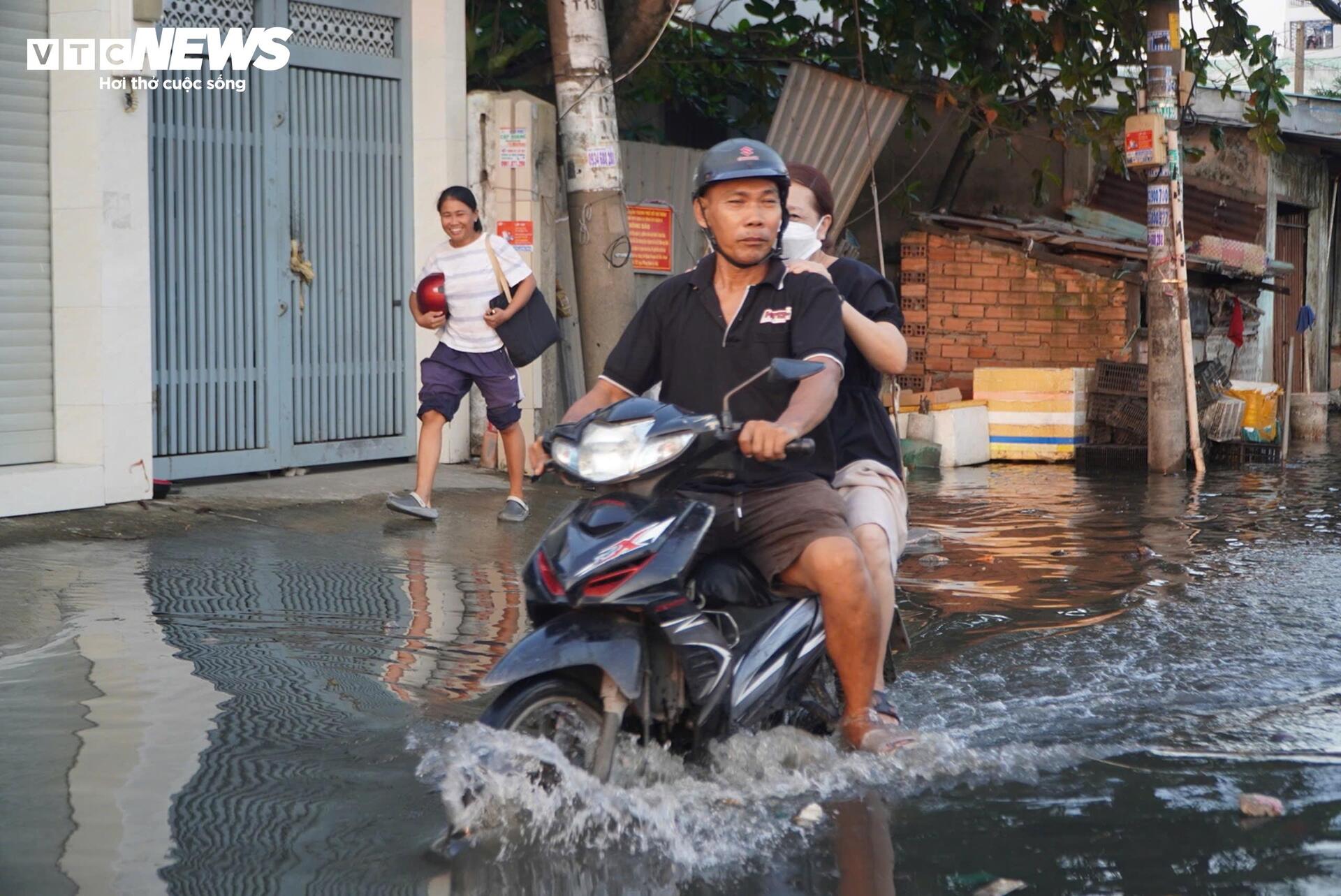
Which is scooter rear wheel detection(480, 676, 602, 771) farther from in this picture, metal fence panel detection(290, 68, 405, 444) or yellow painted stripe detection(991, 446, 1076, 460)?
yellow painted stripe detection(991, 446, 1076, 460)

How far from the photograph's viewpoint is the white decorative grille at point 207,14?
892 centimetres

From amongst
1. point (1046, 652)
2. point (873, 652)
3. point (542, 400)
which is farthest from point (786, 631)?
point (542, 400)

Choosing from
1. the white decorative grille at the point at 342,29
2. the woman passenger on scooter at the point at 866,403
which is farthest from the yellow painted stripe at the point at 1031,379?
the woman passenger on scooter at the point at 866,403

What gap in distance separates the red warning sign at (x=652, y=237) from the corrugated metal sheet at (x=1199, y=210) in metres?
6.31

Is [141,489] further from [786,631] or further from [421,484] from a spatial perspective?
[786,631]

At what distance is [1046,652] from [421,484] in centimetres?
385

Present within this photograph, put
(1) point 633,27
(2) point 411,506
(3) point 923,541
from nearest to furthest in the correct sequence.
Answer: (3) point 923,541, (2) point 411,506, (1) point 633,27

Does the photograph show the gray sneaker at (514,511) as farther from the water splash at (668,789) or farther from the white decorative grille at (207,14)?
the water splash at (668,789)

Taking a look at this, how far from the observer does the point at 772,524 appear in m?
4.01

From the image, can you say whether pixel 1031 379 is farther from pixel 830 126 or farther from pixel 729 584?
pixel 729 584

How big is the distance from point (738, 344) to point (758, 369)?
83 mm

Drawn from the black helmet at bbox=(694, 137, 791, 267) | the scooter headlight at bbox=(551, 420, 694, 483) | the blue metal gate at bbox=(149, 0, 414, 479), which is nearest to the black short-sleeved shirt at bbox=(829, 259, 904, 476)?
the black helmet at bbox=(694, 137, 791, 267)

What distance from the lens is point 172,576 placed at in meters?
6.75

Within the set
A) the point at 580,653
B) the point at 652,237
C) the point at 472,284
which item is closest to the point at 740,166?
the point at 580,653
